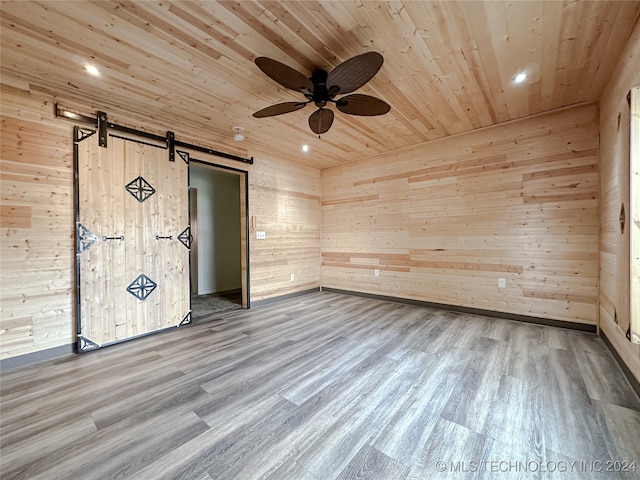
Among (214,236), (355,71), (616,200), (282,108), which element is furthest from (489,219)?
(214,236)

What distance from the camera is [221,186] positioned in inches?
242

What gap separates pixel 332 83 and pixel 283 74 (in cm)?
42

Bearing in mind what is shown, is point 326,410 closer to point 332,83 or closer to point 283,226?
point 332,83

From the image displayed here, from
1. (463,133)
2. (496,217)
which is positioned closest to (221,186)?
(463,133)

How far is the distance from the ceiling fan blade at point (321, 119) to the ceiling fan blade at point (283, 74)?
354 mm

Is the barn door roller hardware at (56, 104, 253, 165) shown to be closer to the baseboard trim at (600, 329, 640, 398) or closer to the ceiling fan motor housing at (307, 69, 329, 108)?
the ceiling fan motor housing at (307, 69, 329, 108)

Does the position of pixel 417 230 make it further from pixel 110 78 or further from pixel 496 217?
pixel 110 78

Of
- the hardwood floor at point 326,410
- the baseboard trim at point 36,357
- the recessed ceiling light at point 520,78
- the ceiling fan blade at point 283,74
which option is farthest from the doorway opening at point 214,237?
the recessed ceiling light at point 520,78

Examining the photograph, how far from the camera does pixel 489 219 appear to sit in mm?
3877

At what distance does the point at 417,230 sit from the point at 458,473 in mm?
3696

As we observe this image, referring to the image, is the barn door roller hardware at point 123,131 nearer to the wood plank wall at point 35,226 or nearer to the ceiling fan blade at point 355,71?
the wood plank wall at point 35,226

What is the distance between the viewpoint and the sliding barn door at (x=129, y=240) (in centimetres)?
292

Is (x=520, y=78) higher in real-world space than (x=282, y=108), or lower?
higher

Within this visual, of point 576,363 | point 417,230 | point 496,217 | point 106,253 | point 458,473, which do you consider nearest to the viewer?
point 458,473
